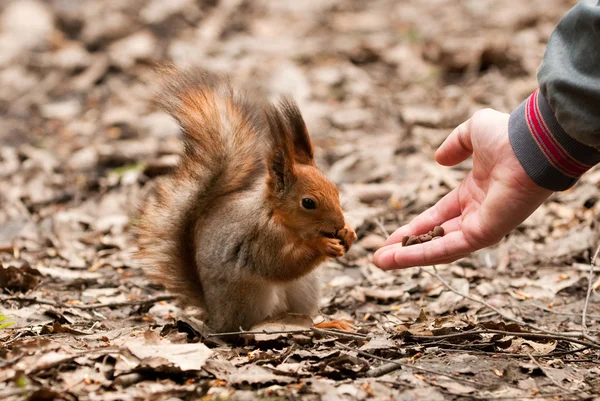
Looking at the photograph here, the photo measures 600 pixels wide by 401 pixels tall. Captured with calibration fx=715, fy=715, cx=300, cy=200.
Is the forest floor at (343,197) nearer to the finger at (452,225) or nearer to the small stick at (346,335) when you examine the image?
the small stick at (346,335)

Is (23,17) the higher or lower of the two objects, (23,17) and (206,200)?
the higher

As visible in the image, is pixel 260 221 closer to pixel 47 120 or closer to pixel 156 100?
pixel 156 100

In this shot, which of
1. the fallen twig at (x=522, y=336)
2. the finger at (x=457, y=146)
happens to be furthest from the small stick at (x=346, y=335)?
the finger at (x=457, y=146)

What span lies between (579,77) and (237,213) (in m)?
1.27

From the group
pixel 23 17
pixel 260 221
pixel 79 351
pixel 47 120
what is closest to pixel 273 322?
pixel 260 221

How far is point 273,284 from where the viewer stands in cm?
262

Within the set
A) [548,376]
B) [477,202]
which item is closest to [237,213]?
[477,202]

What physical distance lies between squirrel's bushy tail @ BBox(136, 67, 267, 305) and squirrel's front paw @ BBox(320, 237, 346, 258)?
42 cm

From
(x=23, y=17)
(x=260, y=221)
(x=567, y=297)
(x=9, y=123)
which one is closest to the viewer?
(x=260, y=221)

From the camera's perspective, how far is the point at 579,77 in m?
1.84

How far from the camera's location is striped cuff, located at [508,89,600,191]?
6.42 feet

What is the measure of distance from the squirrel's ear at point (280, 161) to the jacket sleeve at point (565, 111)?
0.76m

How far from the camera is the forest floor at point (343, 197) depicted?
1965 mm

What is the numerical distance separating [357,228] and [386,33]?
11.6 feet
